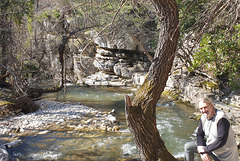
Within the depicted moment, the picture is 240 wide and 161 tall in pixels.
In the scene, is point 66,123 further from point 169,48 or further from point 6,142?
point 169,48

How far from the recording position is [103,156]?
4812 millimetres

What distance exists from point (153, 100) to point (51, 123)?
4968 millimetres

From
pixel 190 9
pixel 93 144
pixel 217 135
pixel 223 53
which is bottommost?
pixel 93 144

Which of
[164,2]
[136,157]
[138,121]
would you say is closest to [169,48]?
[164,2]

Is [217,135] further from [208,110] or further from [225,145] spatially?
[208,110]

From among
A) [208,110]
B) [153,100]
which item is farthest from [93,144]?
[208,110]

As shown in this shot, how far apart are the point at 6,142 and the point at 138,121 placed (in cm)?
411

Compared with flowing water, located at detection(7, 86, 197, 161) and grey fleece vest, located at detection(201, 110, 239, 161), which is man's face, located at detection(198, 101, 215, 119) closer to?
grey fleece vest, located at detection(201, 110, 239, 161)

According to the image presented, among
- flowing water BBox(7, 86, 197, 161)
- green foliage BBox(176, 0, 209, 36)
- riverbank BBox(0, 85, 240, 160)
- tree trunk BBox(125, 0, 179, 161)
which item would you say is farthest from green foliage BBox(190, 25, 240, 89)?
tree trunk BBox(125, 0, 179, 161)

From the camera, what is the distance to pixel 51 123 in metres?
7.01

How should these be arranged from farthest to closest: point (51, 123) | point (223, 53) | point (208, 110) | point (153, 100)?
point (51, 123) → point (223, 53) → point (153, 100) → point (208, 110)

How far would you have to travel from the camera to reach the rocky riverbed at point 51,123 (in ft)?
19.6

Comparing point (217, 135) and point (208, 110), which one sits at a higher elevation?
point (208, 110)

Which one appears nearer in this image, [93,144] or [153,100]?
[153,100]
